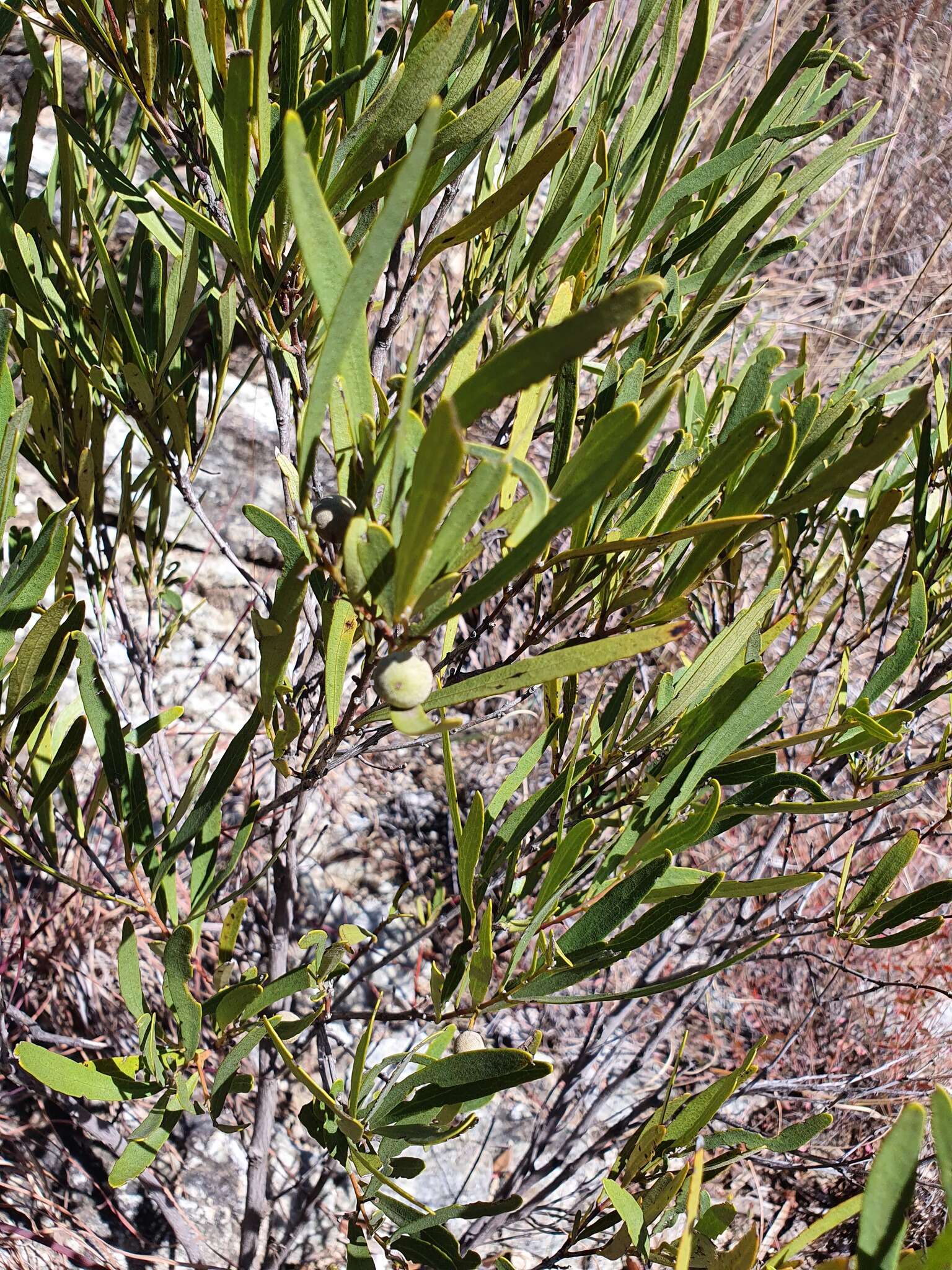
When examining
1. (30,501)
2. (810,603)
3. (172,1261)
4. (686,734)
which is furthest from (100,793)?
(30,501)

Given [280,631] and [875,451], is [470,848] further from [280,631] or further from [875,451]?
[875,451]

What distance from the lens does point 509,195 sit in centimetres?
36

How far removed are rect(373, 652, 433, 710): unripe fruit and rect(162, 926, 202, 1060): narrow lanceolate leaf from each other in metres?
0.23

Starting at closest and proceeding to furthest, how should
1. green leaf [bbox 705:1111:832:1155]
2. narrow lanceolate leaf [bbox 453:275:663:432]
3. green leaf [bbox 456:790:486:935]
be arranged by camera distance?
narrow lanceolate leaf [bbox 453:275:663:432] < green leaf [bbox 456:790:486:935] < green leaf [bbox 705:1111:832:1155]

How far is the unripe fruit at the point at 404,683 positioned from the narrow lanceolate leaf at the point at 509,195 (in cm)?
19

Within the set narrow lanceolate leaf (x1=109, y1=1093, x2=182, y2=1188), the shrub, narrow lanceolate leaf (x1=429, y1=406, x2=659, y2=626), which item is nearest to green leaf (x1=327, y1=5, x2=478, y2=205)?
the shrub

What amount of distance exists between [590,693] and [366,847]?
24.7 inches

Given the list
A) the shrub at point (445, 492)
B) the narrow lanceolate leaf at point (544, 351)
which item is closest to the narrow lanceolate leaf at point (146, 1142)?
the shrub at point (445, 492)

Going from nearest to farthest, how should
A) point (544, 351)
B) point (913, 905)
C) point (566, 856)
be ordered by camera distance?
point (544, 351) < point (566, 856) < point (913, 905)

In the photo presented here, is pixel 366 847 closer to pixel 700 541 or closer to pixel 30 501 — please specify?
pixel 30 501

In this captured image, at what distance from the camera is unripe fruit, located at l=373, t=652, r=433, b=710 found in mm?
283

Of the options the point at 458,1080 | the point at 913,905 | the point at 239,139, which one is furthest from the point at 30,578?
the point at 913,905

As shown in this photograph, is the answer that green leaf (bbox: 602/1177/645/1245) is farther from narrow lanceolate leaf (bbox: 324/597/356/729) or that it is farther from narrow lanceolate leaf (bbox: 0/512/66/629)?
narrow lanceolate leaf (bbox: 0/512/66/629)

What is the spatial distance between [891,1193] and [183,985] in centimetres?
35
